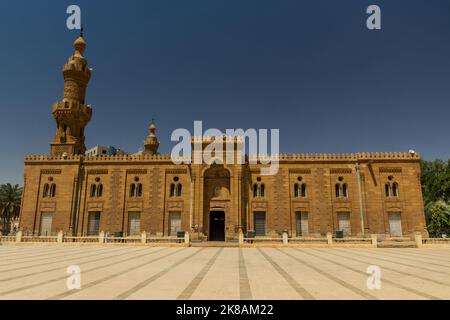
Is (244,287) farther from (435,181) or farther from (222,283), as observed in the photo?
(435,181)

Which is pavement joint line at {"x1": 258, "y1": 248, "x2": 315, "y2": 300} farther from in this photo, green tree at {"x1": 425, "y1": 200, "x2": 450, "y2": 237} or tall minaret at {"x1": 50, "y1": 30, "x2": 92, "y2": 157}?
green tree at {"x1": 425, "y1": 200, "x2": 450, "y2": 237}

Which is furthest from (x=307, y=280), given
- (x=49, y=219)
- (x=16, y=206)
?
(x=16, y=206)

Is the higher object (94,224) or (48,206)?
(48,206)

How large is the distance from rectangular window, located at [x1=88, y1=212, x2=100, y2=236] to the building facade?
9 centimetres

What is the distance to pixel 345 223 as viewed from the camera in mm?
29016

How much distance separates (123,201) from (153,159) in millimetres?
5170

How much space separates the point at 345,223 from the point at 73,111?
1222 inches

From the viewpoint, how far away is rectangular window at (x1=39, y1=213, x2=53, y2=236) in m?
29.7

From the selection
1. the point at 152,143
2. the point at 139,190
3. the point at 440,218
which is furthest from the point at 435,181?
the point at 152,143

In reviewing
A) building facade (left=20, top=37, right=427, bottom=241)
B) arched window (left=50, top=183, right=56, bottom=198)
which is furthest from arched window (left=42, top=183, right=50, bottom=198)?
arched window (left=50, top=183, right=56, bottom=198)

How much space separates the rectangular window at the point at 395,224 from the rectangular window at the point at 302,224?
7.59 m
